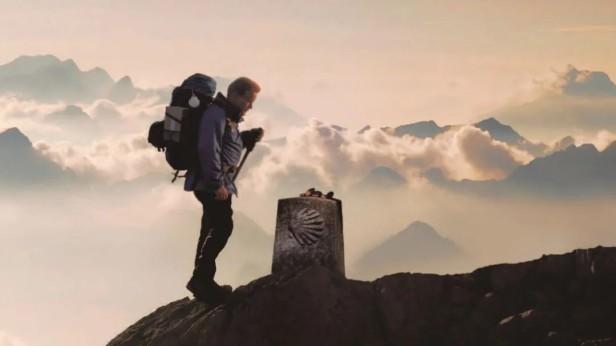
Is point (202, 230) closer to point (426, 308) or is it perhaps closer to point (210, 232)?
point (210, 232)

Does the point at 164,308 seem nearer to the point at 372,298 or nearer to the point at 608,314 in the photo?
the point at 372,298

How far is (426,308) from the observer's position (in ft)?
A: 45.2

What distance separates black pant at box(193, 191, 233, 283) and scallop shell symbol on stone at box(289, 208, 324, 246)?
1.52 m

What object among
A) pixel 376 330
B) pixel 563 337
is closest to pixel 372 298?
pixel 376 330

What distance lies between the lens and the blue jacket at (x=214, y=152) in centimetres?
1254

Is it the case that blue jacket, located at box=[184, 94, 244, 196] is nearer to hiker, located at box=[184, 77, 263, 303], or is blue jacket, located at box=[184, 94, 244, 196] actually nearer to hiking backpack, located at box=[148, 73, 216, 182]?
hiker, located at box=[184, 77, 263, 303]

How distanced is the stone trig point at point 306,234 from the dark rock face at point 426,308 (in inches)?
13.3

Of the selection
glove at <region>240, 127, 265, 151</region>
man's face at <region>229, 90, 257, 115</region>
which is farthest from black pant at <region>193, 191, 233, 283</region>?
man's face at <region>229, 90, 257, 115</region>

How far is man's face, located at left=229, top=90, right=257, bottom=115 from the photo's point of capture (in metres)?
13.0

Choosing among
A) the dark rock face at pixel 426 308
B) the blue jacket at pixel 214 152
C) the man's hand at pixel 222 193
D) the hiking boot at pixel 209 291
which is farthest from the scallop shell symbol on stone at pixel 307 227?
the man's hand at pixel 222 193

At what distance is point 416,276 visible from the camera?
14.1m

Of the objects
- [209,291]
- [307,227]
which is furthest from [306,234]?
[209,291]

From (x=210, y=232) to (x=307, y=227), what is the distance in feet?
6.28

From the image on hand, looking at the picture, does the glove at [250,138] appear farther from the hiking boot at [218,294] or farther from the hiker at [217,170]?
the hiking boot at [218,294]
